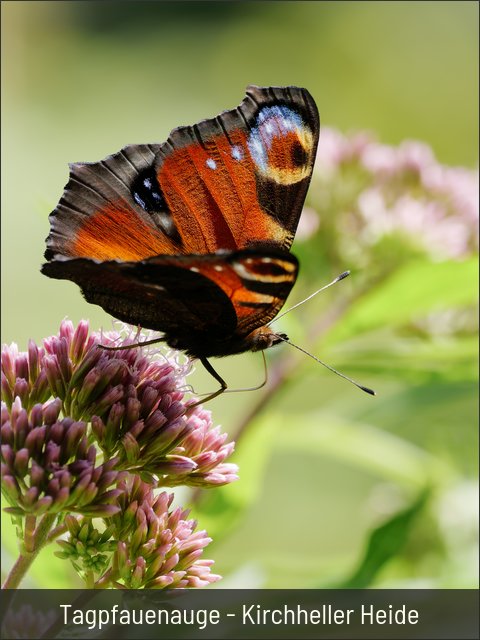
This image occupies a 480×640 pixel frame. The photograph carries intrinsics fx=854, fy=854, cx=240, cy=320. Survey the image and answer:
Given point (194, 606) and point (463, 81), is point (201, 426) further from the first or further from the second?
point (463, 81)

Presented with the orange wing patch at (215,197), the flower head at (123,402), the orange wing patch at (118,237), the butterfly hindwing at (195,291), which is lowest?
the flower head at (123,402)

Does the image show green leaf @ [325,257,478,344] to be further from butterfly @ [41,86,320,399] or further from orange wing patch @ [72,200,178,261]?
orange wing patch @ [72,200,178,261]

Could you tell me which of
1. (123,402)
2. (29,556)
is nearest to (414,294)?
(123,402)

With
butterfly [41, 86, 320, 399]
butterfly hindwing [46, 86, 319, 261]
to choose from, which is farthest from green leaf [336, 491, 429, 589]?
butterfly hindwing [46, 86, 319, 261]

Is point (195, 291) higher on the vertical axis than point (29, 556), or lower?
higher

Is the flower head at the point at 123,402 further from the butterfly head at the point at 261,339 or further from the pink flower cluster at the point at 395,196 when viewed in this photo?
the pink flower cluster at the point at 395,196

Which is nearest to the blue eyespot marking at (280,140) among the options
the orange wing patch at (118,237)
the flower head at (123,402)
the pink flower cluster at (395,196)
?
the orange wing patch at (118,237)
